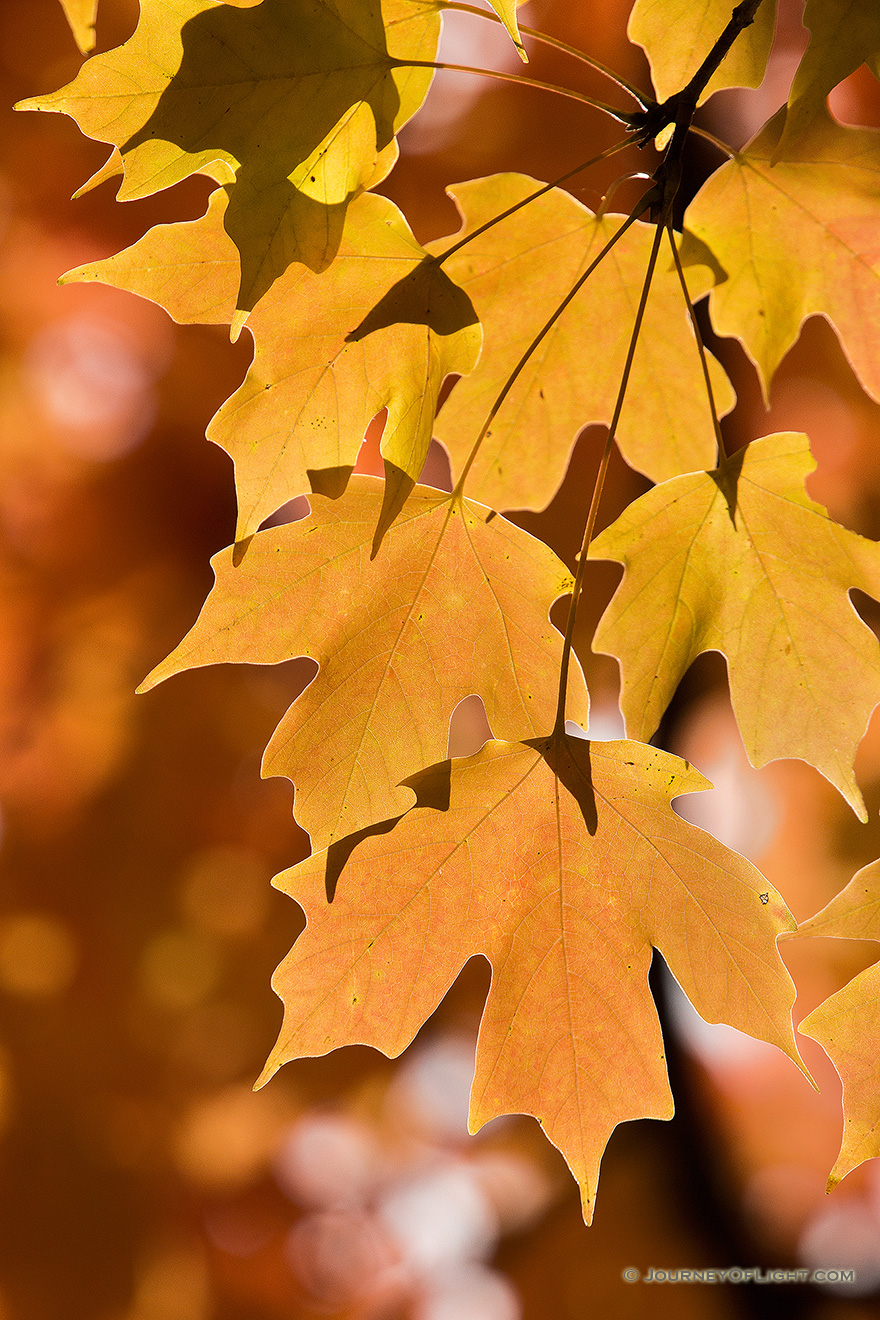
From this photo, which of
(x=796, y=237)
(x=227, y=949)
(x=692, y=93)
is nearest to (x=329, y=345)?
(x=692, y=93)

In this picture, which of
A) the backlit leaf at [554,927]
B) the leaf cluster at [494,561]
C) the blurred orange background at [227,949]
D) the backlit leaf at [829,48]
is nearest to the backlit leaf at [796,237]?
the leaf cluster at [494,561]

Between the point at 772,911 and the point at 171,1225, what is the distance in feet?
5.54

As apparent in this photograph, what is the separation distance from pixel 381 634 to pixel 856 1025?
0.35 metres

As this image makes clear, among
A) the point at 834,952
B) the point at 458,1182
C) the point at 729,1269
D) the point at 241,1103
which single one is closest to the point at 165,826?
the point at 241,1103

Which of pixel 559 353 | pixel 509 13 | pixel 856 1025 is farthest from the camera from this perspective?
pixel 559 353

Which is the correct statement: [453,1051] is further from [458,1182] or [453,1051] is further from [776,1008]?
[776,1008]

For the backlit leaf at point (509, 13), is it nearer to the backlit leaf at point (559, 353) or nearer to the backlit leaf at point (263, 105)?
the backlit leaf at point (263, 105)

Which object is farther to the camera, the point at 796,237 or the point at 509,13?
the point at 796,237

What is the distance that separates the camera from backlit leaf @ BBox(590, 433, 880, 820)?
0.48 metres

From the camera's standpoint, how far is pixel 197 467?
176cm

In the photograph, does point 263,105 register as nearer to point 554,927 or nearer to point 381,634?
point 381,634

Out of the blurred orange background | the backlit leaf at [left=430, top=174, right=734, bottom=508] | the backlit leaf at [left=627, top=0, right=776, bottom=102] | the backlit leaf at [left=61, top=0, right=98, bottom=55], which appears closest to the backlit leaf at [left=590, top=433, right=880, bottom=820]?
the backlit leaf at [left=430, top=174, right=734, bottom=508]

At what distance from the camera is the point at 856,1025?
462 mm

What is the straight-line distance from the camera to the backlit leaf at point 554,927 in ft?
1.39
